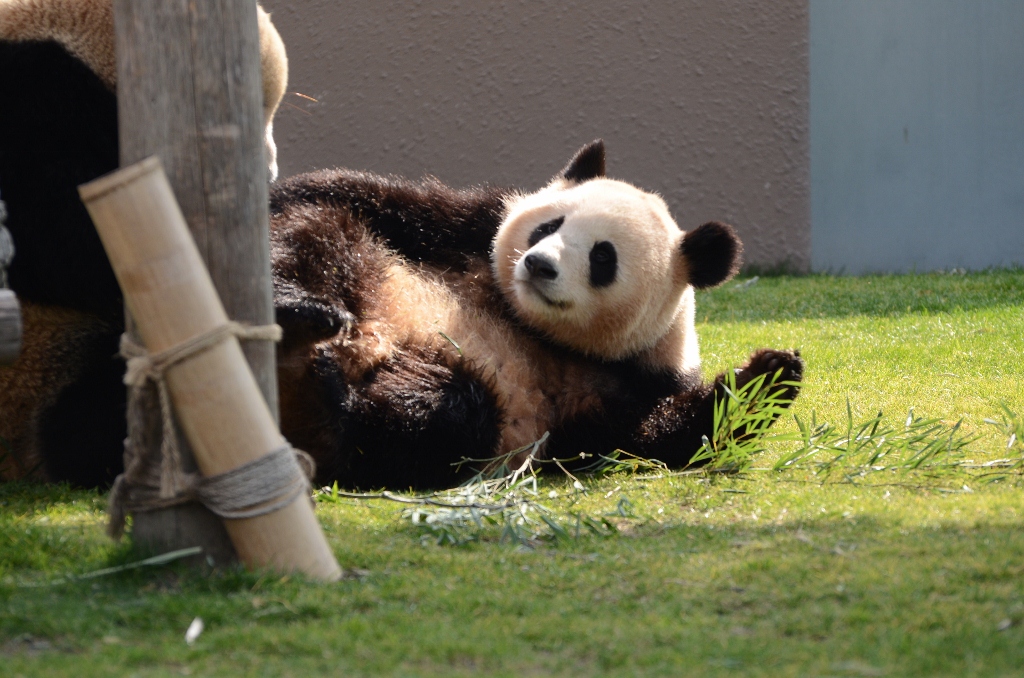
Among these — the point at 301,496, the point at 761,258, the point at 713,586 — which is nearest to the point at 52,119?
the point at 301,496

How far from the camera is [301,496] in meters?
1.98

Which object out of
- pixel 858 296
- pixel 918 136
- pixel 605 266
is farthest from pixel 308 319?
pixel 918 136

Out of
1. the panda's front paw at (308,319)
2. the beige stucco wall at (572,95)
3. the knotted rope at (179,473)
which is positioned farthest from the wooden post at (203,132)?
the beige stucco wall at (572,95)

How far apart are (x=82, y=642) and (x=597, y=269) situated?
1881 millimetres

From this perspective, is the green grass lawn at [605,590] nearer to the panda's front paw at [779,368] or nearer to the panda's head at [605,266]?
the panda's front paw at [779,368]

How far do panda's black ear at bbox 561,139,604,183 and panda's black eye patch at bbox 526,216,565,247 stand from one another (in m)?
0.33

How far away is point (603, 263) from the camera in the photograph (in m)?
3.19

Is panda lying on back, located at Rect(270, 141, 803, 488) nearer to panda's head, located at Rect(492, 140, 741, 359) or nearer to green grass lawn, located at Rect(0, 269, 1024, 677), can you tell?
panda's head, located at Rect(492, 140, 741, 359)

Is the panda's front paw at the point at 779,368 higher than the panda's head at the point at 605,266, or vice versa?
the panda's head at the point at 605,266

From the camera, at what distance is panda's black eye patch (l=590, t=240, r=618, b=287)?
3170 millimetres

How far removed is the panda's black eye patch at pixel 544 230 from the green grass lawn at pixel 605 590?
718mm

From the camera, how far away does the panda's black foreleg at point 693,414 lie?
3166 millimetres

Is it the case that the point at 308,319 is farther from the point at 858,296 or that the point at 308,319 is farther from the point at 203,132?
the point at 858,296

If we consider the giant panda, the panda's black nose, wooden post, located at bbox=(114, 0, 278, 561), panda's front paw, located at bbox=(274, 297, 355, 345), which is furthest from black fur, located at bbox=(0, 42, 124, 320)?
the panda's black nose
